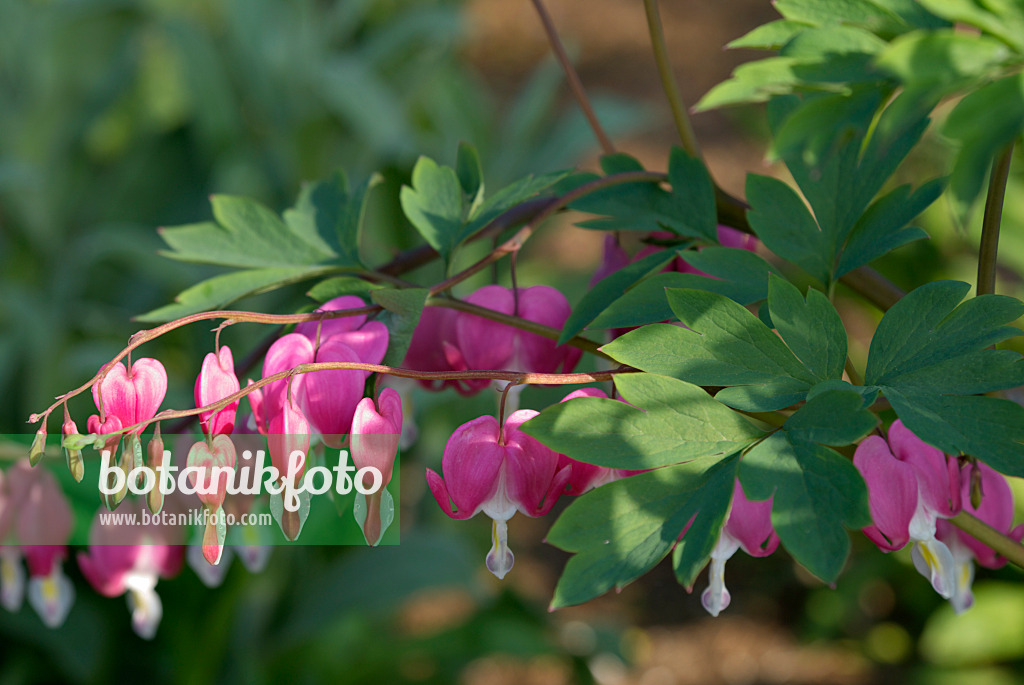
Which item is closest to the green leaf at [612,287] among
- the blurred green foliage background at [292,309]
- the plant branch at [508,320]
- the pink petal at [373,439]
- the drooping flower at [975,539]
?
the plant branch at [508,320]

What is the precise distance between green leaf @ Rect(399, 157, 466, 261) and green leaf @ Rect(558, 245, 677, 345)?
0.10 metres

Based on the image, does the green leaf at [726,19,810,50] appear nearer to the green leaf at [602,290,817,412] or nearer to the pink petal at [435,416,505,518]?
the green leaf at [602,290,817,412]

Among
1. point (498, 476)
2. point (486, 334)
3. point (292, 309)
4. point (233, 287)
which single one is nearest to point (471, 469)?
point (498, 476)

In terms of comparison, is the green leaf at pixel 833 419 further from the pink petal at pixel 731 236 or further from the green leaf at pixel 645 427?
the pink petal at pixel 731 236

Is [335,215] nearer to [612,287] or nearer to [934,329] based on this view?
[612,287]

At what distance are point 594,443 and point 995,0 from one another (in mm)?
259

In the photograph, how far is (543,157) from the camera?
7.67 ft

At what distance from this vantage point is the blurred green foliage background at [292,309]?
1.65 metres

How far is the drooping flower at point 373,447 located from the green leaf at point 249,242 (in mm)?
161

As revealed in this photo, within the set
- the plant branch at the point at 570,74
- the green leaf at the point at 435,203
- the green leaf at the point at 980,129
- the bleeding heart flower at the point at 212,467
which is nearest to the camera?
the green leaf at the point at 980,129

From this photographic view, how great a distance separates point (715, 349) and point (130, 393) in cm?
31

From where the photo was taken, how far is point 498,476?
47 centimetres

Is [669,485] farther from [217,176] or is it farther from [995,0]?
[217,176]

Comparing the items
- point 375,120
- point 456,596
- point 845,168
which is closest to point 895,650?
point 456,596
